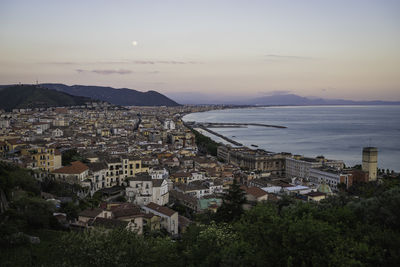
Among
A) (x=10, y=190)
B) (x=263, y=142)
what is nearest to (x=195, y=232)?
(x=10, y=190)

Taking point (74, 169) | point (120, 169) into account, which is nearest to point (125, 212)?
point (74, 169)

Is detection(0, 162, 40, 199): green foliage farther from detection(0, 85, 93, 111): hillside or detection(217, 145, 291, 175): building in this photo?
detection(0, 85, 93, 111): hillside

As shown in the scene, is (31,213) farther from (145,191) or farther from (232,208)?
(232,208)

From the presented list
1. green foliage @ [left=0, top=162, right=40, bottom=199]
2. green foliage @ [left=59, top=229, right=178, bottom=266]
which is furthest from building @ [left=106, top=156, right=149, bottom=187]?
green foliage @ [left=59, top=229, right=178, bottom=266]

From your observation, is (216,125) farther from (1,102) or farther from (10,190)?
(10,190)

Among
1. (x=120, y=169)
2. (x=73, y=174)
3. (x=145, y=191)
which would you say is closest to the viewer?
(x=145, y=191)

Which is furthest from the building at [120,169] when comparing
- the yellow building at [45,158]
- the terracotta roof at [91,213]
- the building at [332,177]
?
the building at [332,177]

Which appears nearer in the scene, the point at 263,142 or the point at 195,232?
the point at 195,232
